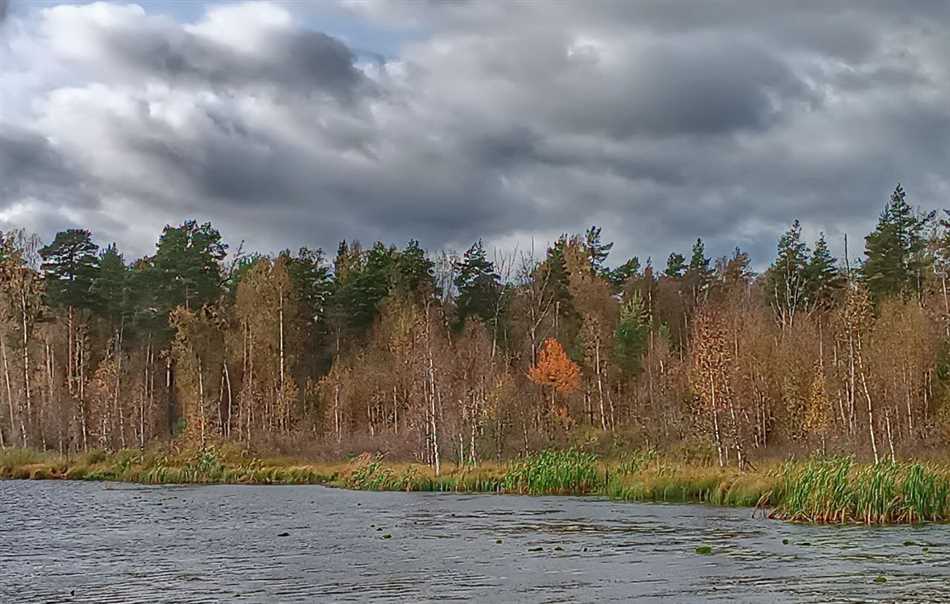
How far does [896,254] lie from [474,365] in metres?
36.4

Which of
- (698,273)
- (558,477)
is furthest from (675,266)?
(558,477)

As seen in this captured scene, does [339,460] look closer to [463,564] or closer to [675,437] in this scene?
[675,437]

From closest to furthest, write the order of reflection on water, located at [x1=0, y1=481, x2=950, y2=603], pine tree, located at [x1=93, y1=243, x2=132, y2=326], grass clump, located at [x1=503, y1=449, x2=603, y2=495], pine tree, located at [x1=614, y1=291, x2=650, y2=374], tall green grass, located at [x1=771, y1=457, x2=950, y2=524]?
reflection on water, located at [x1=0, y1=481, x2=950, y2=603] < tall green grass, located at [x1=771, y1=457, x2=950, y2=524] < grass clump, located at [x1=503, y1=449, x2=603, y2=495] < pine tree, located at [x1=614, y1=291, x2=650, y2=374] < pine tree, located at [x1=93, y1=243, x2=132, y2=326]

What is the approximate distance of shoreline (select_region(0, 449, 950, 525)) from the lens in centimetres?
2925

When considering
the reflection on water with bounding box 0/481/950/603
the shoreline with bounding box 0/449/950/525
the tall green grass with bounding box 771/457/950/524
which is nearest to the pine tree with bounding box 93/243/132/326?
the shoreline with bounding box 0/449/950/525

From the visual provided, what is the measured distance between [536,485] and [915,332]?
30827 millimetres

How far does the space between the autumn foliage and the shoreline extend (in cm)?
2047

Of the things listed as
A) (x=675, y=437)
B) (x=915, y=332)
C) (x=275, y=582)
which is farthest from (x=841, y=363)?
(x=275, y=582)

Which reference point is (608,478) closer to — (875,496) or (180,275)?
(875,496)

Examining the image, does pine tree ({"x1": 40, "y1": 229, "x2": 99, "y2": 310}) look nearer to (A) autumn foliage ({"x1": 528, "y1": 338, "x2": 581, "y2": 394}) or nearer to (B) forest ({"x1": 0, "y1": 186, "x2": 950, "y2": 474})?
(B) forest ({"x1": 0, "y1": 186, "x2": 950, "y2": 474})

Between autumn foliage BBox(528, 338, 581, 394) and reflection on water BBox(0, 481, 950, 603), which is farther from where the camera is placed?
autumn foliage BBox(528, 338, 581, 394)

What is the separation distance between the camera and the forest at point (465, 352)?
2425 inches

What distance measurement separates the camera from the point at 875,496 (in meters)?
28.9

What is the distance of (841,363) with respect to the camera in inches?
2436
